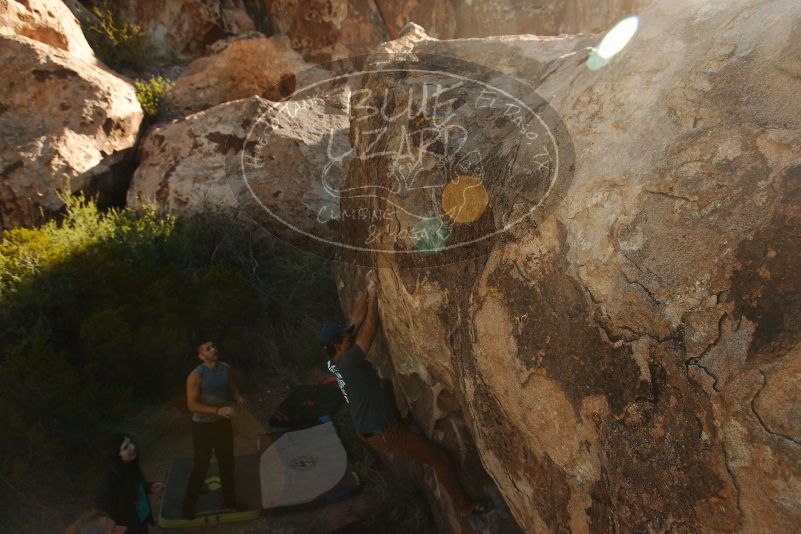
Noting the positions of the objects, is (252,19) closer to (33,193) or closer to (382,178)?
(33,193)

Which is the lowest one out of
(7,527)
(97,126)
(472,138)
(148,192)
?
(7,527)

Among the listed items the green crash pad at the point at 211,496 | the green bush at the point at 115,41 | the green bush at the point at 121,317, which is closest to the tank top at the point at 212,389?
the green crash pad at the point at 211,496

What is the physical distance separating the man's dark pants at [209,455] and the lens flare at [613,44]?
279cm

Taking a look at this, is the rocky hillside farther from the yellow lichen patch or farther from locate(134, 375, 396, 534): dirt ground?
locate(134, 375, 396, 534): dirt ground

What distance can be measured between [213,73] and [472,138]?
6.54 m

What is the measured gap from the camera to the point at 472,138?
8.01 ft

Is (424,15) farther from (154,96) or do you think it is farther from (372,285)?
(372,285)

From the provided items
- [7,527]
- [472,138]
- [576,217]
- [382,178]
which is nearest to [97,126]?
[7,527]

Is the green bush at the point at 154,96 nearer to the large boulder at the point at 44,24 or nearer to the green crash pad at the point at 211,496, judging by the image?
the large boulder at the point at 44,24

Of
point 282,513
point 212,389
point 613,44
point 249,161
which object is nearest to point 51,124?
point 249,161

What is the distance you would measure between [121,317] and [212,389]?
1640mm

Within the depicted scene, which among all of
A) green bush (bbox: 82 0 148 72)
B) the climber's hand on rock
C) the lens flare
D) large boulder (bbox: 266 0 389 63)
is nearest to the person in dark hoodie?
the climber's hand on rock

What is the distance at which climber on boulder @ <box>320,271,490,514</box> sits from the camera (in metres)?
3.06

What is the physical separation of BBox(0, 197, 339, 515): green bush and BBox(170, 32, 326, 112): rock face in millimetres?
2370
